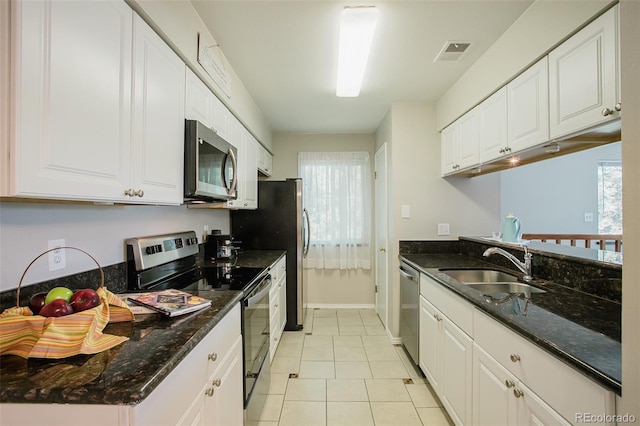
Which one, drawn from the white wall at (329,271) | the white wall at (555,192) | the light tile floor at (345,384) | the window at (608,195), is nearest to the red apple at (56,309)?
the light tile floor at (345,384)

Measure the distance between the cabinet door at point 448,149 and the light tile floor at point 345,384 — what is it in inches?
72.1

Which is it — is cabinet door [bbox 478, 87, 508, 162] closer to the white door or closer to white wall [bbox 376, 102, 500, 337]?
white wall [bbox 376, 102, 500, 337]

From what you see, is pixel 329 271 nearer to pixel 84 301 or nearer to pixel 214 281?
pixel 214 281

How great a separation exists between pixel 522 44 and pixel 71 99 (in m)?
2.20

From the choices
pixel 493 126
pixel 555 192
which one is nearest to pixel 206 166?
pixel 493 126

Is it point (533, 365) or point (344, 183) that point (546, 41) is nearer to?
point (533, 365)

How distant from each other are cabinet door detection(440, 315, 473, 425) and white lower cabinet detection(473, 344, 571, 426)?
0.21 feet

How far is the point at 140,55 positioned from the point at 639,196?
1679 millimetres

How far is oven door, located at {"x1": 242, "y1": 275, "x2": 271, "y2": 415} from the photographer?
1621mm

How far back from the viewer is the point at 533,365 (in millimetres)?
1047

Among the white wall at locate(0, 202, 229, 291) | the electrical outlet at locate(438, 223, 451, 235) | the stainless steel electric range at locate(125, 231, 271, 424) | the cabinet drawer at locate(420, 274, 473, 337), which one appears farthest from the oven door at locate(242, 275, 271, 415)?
the electrical outlet at locate(438, 223, 451, 235)

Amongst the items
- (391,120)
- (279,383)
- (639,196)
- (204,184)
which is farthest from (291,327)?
(639,196)

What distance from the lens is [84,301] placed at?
934 millimetres

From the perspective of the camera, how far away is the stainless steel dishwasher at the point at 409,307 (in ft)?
7.79
